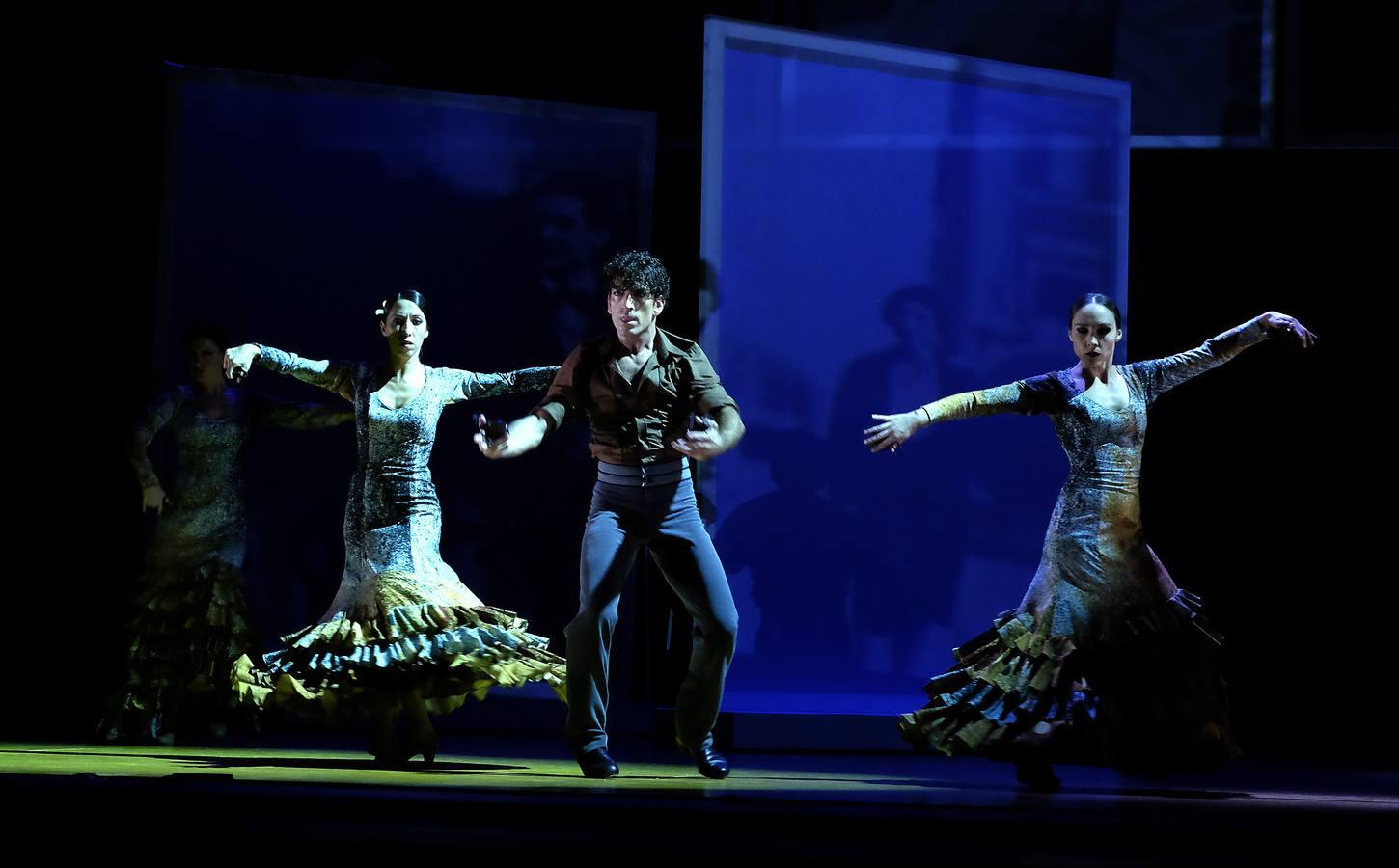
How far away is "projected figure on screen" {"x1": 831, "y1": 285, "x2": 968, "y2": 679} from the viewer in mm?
6207

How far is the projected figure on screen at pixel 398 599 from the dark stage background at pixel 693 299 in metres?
1.30

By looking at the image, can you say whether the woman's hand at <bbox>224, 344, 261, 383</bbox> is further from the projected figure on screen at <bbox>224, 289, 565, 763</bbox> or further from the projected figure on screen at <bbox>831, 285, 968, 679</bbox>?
the projected figure on screen at <bbox>831, 285, 968, 679</bbox>

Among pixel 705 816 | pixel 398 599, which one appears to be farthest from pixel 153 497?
pixel 705 816

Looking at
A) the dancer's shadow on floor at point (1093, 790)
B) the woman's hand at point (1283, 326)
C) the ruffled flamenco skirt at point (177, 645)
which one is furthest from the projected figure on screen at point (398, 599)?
the woman's hand at point (1283, 326)

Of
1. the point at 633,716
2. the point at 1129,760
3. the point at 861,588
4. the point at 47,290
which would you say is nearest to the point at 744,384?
the point at 861,588

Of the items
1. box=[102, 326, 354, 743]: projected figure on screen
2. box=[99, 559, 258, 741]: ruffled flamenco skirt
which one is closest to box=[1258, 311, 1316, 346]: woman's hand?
box=[102, 326, 354, 743]: projected figure on screen

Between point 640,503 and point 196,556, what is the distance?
2.28 meters

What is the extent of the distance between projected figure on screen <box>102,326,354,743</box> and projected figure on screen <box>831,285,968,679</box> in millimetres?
2166

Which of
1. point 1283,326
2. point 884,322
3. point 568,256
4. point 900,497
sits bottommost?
point 900,497

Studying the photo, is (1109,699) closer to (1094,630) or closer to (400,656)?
(1094,630)

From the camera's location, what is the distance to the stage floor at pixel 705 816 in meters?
3.68

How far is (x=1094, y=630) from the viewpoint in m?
4.88

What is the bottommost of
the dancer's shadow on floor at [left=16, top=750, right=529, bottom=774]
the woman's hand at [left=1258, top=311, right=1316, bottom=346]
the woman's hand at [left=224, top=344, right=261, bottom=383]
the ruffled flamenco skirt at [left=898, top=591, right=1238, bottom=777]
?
the dancer's shadow on floor at [left=16, top=750, right=529, bottom=774]

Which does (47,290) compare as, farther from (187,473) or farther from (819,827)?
(819,827)
